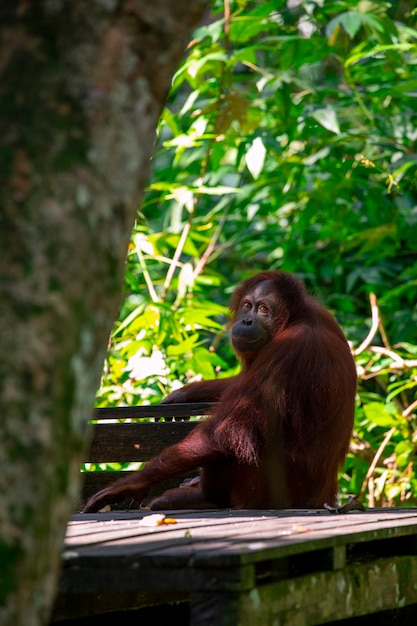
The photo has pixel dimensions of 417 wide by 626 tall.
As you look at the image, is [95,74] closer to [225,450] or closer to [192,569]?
[192,569]

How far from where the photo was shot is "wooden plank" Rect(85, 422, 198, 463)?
4.57m

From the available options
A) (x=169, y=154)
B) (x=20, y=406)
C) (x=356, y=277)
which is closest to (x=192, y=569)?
(x=20, y=406)

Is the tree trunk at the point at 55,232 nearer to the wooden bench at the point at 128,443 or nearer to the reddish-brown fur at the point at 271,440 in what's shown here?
the reddish-brown fur at the point at 271,440

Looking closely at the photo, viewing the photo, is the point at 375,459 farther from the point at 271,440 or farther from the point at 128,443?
the point at 271,440

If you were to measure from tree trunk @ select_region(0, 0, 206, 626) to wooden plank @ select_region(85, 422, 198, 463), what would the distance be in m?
2.84

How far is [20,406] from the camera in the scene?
158 cm

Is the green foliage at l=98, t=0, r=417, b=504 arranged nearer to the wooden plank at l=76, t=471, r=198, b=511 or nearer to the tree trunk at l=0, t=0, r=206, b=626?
the wooden plank at l=76, t=471, r=198, b=511

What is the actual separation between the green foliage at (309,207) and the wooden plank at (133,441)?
115cm

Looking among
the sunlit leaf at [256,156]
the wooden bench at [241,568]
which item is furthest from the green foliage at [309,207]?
the wooden bench at [241,568]

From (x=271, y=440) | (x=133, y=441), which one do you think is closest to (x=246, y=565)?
(x=271, y=440)

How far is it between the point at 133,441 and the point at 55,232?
3.02 m

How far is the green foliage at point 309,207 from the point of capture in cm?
600

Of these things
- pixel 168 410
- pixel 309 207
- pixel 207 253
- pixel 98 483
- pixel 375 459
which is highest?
pixel 309 207

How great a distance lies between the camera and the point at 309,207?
6.69 m
